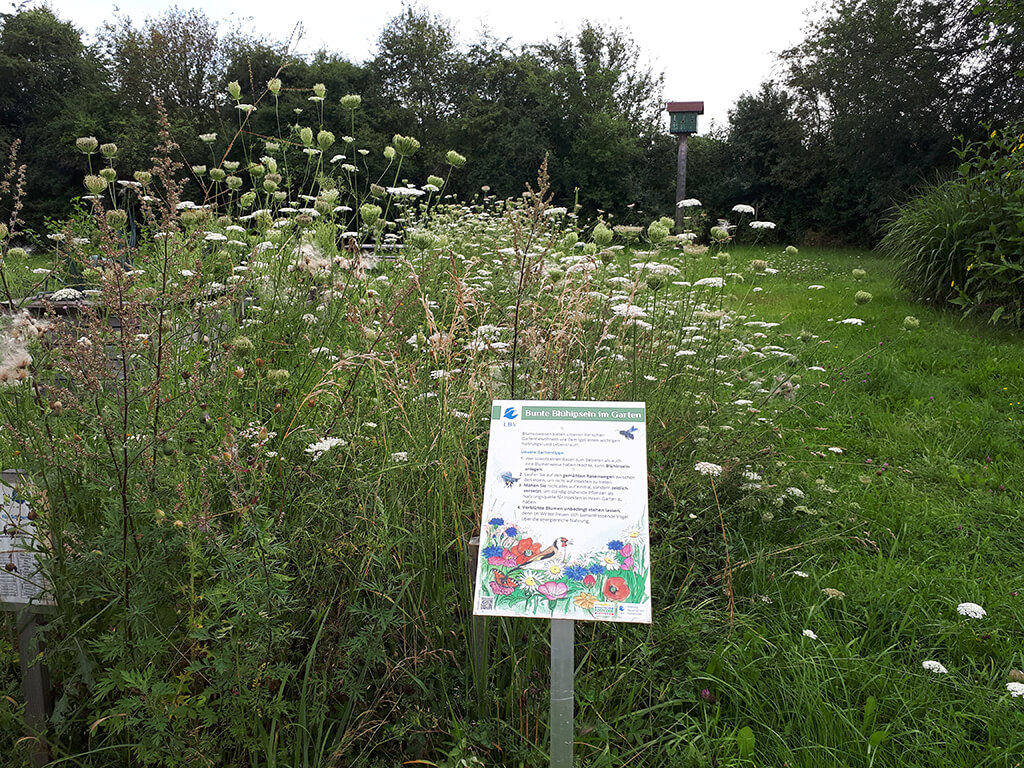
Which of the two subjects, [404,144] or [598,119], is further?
[598,119]

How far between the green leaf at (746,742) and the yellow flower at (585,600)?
2.26 feet

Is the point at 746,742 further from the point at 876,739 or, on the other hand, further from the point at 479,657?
the point at 479,657

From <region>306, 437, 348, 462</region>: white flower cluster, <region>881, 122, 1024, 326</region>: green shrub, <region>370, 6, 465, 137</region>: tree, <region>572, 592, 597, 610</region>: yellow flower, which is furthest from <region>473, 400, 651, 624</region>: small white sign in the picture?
<region>370, 6, 465, 137</region>: tree

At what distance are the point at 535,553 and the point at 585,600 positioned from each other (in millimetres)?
153

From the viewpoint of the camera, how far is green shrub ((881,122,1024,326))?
6051 mm

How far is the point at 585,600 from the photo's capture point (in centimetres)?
149

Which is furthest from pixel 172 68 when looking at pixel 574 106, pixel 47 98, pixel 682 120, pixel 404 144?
pixel 404 144

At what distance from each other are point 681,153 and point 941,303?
10.1 m

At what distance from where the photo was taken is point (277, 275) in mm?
3242

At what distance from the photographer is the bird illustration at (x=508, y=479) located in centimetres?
161

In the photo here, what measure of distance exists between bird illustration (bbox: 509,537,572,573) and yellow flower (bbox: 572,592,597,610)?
0.30ft

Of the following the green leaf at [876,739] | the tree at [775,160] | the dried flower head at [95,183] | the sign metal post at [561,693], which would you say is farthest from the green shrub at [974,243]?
the tree at [775,160]

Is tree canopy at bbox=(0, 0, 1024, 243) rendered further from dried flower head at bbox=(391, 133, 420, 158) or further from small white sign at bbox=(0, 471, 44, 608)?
small white sign at bbox=(0, 471, 44, 608)

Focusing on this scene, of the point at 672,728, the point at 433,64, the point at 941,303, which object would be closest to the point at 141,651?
the point at 672,728
